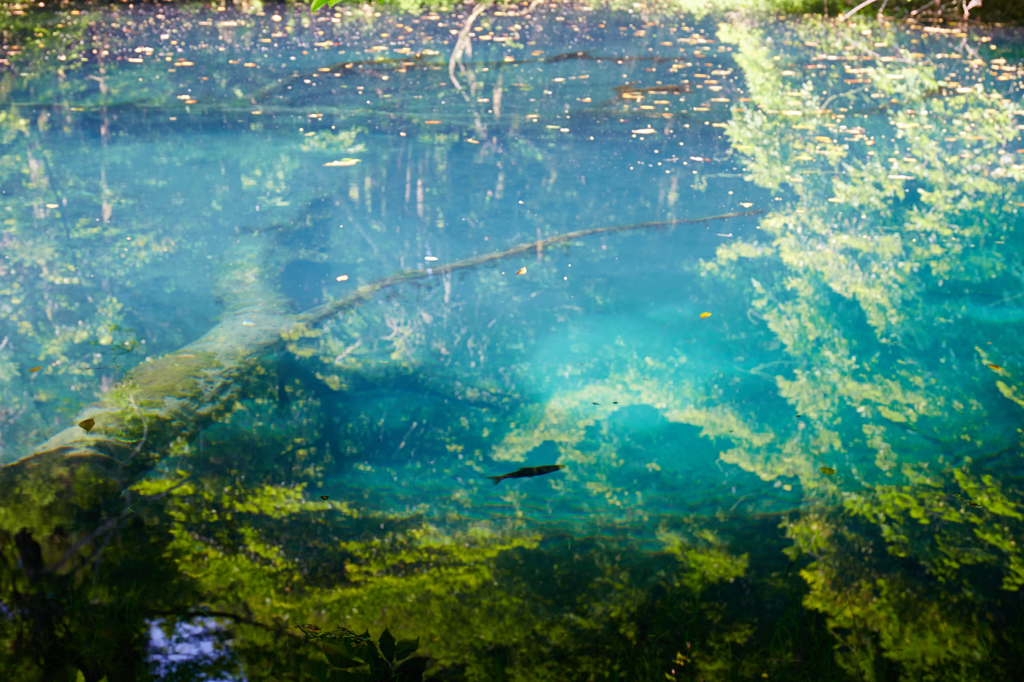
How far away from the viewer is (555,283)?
450cm

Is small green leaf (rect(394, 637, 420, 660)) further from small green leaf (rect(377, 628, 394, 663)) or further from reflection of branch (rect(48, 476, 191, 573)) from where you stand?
reflection of branch (rect(48, 476, 191, 573))

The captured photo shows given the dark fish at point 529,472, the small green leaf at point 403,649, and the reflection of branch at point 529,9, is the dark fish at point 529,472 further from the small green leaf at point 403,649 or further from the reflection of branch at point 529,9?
the reflection of branch at point 529,9

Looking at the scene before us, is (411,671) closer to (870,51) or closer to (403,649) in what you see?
(403,649)

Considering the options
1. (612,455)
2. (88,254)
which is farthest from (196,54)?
(612,455)

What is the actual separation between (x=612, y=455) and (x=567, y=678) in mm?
1253

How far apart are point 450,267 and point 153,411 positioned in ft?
6.52

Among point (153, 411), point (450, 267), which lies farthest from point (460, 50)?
point (153, 411)

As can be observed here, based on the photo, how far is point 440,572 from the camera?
2473 mm

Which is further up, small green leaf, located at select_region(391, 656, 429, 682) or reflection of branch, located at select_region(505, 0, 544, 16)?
reflection of branch, located at select_region(505, 0, 544, 16)

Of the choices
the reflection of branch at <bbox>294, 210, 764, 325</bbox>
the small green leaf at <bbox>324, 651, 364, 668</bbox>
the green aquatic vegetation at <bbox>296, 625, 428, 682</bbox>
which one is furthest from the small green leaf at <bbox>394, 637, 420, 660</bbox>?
the reflection of branch at <bbox>294, 210, 764, 325</bbox>

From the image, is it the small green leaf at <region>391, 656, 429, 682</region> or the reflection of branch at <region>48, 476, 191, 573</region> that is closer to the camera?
the small green leaf at <region>391, 656, 429, 682</region>

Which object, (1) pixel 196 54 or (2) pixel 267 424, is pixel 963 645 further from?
(1) pixel 196 54

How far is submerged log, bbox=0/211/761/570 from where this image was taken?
270cm

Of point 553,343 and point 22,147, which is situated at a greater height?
point 22,147
